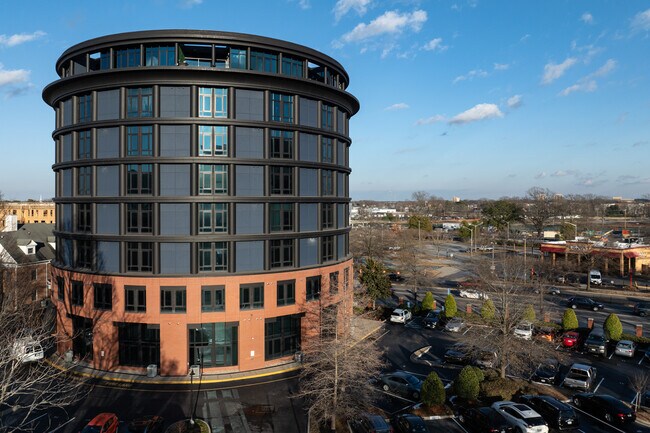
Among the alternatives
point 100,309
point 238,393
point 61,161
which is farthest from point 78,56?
point 238,393

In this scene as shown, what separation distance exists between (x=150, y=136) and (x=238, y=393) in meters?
20.2

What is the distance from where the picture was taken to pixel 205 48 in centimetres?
3691

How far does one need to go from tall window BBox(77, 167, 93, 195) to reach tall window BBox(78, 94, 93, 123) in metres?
4.02

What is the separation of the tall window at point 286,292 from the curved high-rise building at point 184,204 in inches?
3.9

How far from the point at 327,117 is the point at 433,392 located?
24.4m

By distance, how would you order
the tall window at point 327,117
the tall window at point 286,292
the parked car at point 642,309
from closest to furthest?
the tall window at point 286,292
the tall window at point 327,117
the parked car at point 642,309

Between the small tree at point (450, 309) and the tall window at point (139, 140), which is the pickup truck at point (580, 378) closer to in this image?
the small tree at point (450, 309)

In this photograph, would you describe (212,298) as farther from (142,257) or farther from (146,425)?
(146,425)

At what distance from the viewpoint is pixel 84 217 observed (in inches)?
1404

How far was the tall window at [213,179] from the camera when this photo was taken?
33312mm

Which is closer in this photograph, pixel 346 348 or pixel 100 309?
pixel 346 348

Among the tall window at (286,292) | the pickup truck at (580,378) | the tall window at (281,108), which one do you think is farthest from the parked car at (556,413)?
the tall window at (281,108)

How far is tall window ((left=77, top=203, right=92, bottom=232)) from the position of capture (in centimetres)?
3538

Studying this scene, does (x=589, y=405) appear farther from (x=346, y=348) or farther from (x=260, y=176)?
(x=260, y=176)
